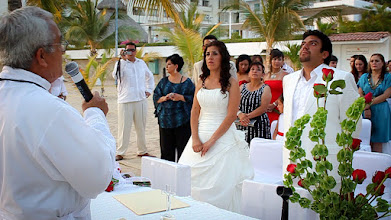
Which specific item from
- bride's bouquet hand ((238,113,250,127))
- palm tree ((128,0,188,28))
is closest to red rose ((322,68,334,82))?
bride's bouquet hand ((238,113,250,127))

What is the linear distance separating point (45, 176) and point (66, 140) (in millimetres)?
215

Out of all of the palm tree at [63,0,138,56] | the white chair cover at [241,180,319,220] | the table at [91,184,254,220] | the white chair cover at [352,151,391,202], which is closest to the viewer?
the table at [91,184,254,220]

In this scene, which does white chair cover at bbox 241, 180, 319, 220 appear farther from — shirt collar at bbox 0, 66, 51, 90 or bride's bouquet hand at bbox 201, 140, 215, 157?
shirt collar at bbox 0, 66, 51, 90

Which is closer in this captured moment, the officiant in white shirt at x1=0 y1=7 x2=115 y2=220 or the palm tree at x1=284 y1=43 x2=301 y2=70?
the officiant in white shirt at x1=0 y1=7 x2=115 y2=220

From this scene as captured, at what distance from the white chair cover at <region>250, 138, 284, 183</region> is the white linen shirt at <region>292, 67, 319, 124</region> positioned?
85 cm

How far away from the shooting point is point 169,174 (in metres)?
3.52

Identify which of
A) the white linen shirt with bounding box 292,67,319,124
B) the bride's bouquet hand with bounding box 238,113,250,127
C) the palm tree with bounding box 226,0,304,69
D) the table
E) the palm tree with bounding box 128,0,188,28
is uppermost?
the palm tree with bounding box 226,0,304,69

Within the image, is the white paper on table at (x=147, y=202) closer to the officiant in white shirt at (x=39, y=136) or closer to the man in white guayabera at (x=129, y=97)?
the officiant in white shirt at (x=39, y=136)

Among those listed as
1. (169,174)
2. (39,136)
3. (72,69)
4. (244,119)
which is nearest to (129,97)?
(244,119)

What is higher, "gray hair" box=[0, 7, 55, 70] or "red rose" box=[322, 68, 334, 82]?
"gray hair" box=[0, 7, 55, 70]

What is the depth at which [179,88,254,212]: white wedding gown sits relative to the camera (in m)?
4.34

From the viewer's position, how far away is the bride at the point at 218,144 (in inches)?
171

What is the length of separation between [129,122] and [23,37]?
21.5ft

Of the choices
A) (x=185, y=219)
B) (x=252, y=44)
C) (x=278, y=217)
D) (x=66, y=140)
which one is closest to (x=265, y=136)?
(x=278, y=217)
